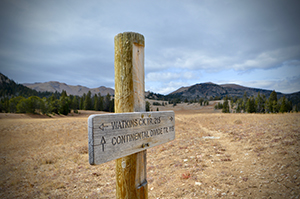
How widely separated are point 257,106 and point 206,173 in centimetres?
9093

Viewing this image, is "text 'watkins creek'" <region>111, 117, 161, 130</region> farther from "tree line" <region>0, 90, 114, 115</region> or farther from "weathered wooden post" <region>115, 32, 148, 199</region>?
"tree line" <region>0, 90, 114, 115</region>

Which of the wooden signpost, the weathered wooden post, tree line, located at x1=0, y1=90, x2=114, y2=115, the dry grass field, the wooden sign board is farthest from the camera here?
tree line, located at x1=0, y1=90, x2=114, y2=115

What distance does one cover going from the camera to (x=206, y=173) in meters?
5.60

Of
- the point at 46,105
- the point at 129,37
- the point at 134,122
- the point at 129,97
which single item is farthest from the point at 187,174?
the point at 46,105

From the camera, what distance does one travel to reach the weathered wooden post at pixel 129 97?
7.91ft

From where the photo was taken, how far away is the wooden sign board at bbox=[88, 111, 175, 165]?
1.75 metres

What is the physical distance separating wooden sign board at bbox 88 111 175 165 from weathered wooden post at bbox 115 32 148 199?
0.28m

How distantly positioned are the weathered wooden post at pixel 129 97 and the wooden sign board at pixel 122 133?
0.93 feet

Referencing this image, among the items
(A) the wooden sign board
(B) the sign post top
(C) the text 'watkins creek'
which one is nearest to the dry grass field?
(A) the wooden sign board

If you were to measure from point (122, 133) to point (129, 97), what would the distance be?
2.18 feet

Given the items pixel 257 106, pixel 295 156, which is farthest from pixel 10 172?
pixel 257 106

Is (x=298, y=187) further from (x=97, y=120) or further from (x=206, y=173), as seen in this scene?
(x=97, y=120)

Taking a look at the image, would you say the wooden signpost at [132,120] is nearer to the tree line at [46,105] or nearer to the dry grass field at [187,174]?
the dry grass field at [187,174]

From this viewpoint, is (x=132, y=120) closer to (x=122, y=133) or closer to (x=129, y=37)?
(x=122, y=133)
